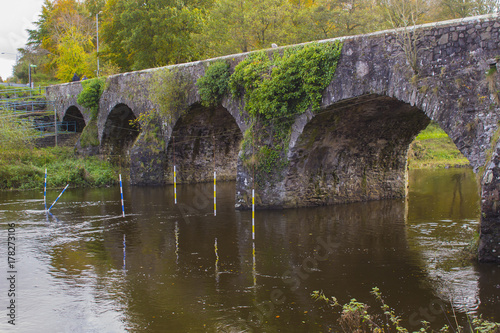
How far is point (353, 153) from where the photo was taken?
17.0 metres

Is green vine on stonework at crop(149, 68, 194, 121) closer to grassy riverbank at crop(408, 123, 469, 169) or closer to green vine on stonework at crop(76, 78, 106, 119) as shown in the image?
green vine on stonework at crop(76, 78, 106, 119)

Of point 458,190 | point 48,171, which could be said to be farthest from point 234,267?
point 48,171

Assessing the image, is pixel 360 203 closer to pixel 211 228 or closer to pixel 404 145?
pixel 404 145

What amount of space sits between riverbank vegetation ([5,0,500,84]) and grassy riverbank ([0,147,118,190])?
9.06 m

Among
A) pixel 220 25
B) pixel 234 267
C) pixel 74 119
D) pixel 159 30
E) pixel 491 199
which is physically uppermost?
pixel 159 30

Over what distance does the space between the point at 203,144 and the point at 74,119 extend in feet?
44.9

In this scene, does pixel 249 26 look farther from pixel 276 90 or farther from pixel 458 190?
pixel 458 190

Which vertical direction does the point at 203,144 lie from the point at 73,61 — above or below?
below

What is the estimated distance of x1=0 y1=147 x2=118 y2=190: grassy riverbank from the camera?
2317 cm

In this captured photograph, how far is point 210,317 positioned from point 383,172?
12.0 metres

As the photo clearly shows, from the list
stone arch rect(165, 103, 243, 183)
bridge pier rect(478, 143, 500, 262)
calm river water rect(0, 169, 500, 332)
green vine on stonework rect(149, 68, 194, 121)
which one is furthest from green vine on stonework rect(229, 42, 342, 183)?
bridge pier rect(478, 143, 500, 262)

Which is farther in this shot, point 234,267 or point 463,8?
point 463,8

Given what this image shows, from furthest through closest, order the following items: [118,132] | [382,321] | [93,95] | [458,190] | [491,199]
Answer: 1. [118,132]
2. [93,95]
3. [458,190]
4. [491,199]
5. [382,321]

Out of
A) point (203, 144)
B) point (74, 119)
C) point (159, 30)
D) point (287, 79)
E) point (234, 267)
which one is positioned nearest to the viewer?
point (234, 267)
